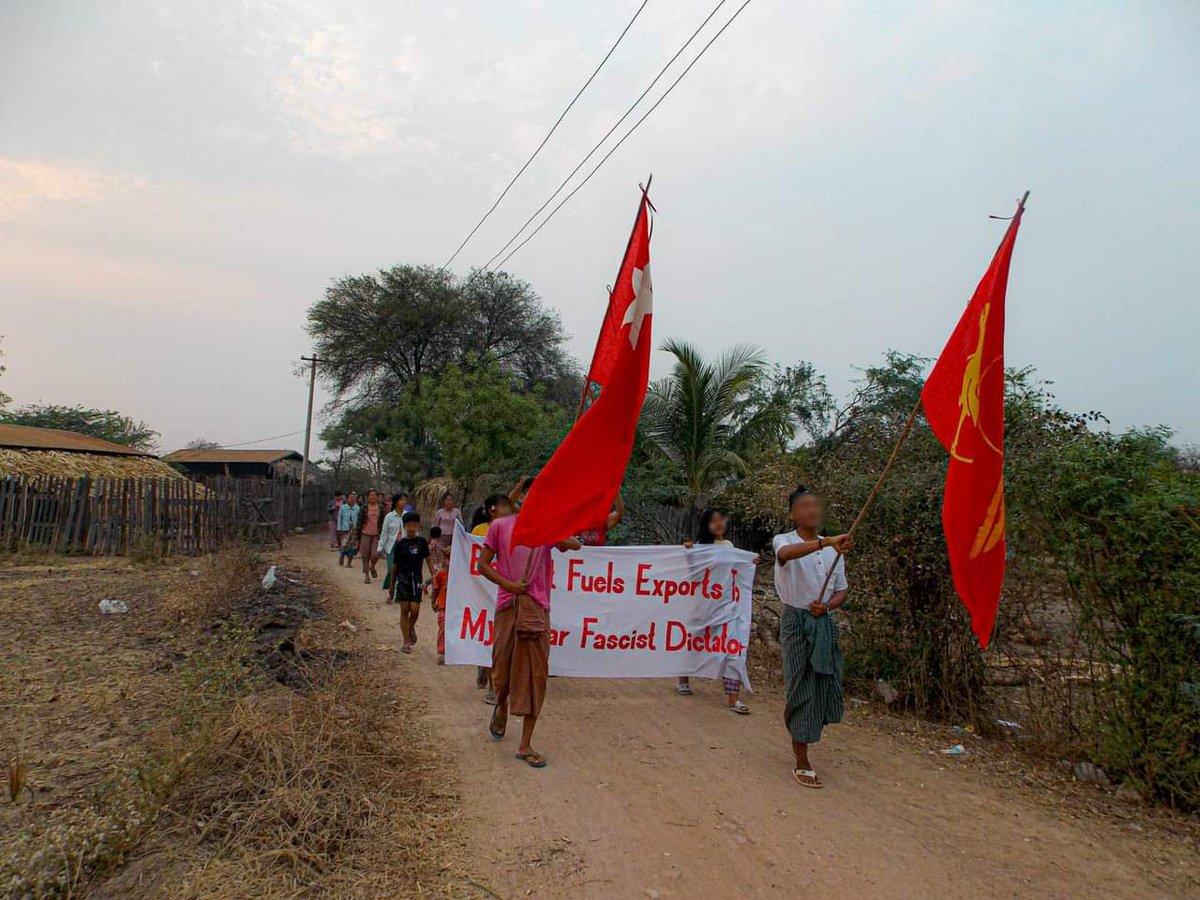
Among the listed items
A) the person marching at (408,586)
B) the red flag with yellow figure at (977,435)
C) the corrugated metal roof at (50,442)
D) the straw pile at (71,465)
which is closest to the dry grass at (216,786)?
the person marching at (408,586)

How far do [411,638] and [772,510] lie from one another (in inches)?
244

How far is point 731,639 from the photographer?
20.7 feet

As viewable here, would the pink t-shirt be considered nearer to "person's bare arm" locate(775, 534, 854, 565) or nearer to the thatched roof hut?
"person's bare arm" locate(775, 534, 854, 565)

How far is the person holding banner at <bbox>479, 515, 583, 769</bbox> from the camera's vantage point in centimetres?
452

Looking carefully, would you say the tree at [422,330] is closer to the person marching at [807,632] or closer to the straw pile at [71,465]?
the straw pile at [71,465]

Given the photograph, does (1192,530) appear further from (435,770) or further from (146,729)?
(146,729)

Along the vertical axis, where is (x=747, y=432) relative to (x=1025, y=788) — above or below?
above

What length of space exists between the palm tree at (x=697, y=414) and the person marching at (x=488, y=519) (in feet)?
24.2

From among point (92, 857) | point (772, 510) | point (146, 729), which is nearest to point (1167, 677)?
point (92, 857)

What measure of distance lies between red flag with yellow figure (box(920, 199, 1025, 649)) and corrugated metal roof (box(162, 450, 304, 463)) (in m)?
36.8

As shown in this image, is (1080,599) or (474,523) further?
(474,523)

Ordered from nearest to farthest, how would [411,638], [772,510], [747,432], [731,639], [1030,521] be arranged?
[1030,521] < [731,639] < [411,638] < [772,510] < [747,432]

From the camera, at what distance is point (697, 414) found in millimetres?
14266

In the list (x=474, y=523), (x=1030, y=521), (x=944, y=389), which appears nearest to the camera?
(x=944, y=389)
